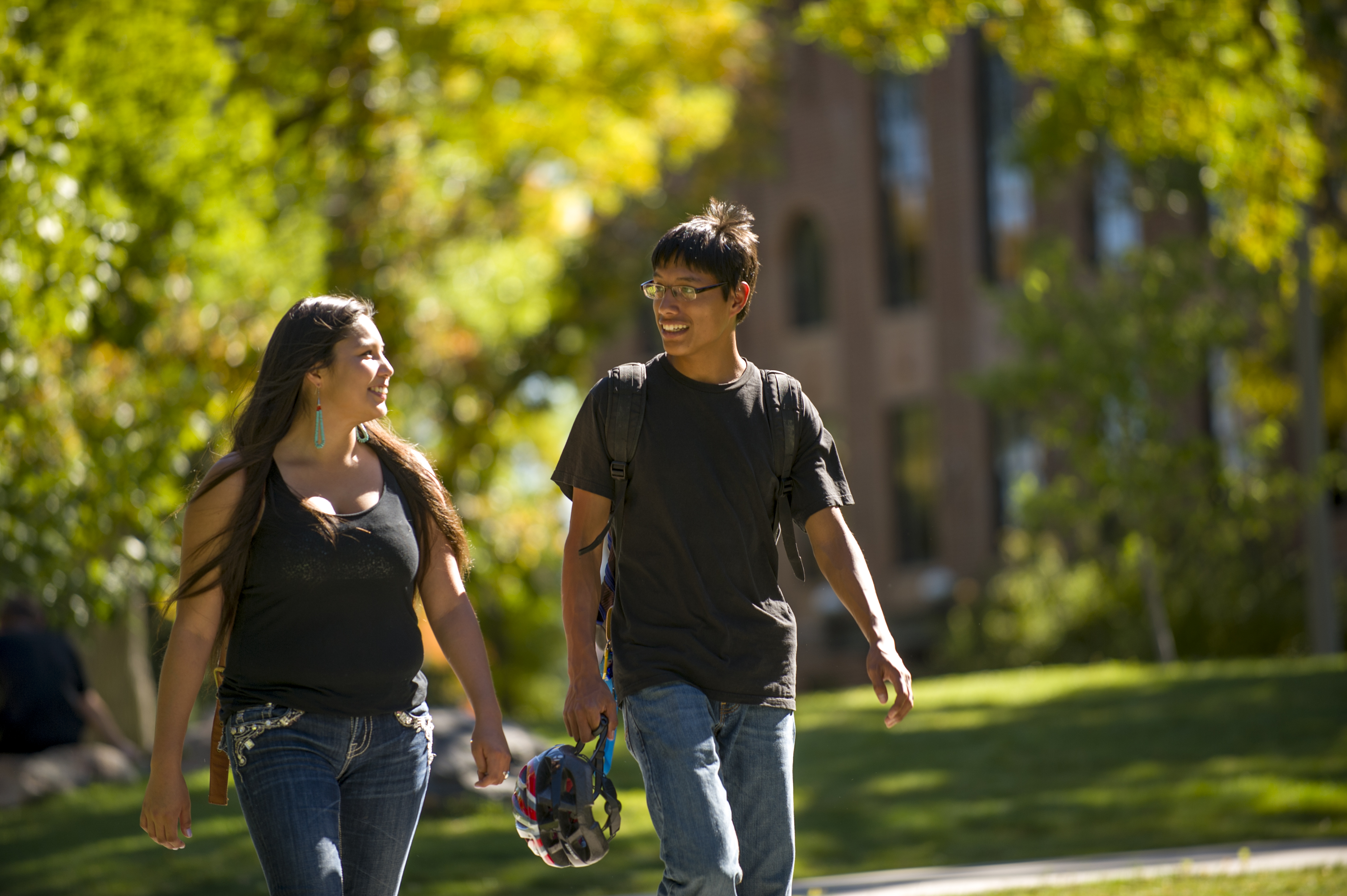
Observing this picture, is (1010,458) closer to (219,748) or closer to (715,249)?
(715,249)

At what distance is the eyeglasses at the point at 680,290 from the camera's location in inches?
163

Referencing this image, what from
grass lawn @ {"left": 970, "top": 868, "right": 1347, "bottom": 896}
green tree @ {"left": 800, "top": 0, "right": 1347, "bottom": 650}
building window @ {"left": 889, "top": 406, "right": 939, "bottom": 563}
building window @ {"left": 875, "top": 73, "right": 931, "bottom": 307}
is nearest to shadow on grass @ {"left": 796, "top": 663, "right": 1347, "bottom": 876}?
grass lawn @ {"left": 970, "top": 868, "right": 1347, "bottom": 896}

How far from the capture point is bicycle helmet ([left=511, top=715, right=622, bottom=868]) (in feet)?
13.0

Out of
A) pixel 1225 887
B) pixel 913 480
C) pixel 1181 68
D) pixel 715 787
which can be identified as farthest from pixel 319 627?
pixel 913 480

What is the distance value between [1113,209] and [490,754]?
79.5ft

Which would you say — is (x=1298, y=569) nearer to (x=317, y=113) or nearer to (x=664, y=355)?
(x=317, y=113)

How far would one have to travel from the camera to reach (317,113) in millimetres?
14219

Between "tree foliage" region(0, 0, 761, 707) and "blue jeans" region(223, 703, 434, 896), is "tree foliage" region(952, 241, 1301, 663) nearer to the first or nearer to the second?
"tree foliage" region(0, 0, 761, 707)

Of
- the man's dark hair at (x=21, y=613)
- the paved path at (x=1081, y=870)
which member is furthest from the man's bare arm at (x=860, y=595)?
the man's dark hair at (x=21, y=613)

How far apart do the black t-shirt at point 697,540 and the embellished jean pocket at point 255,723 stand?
2.77ft

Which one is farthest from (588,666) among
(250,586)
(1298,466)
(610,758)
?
(1298,466)

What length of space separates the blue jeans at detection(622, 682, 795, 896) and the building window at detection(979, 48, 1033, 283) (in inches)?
993

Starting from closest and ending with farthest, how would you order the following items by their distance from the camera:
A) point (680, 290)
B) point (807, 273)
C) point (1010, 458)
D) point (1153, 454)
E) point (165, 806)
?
point (165, 806) → point (680, 290) → point (1153, 454) → point (1010, 458) → point (807, 273)

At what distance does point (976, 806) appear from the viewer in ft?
31.8
